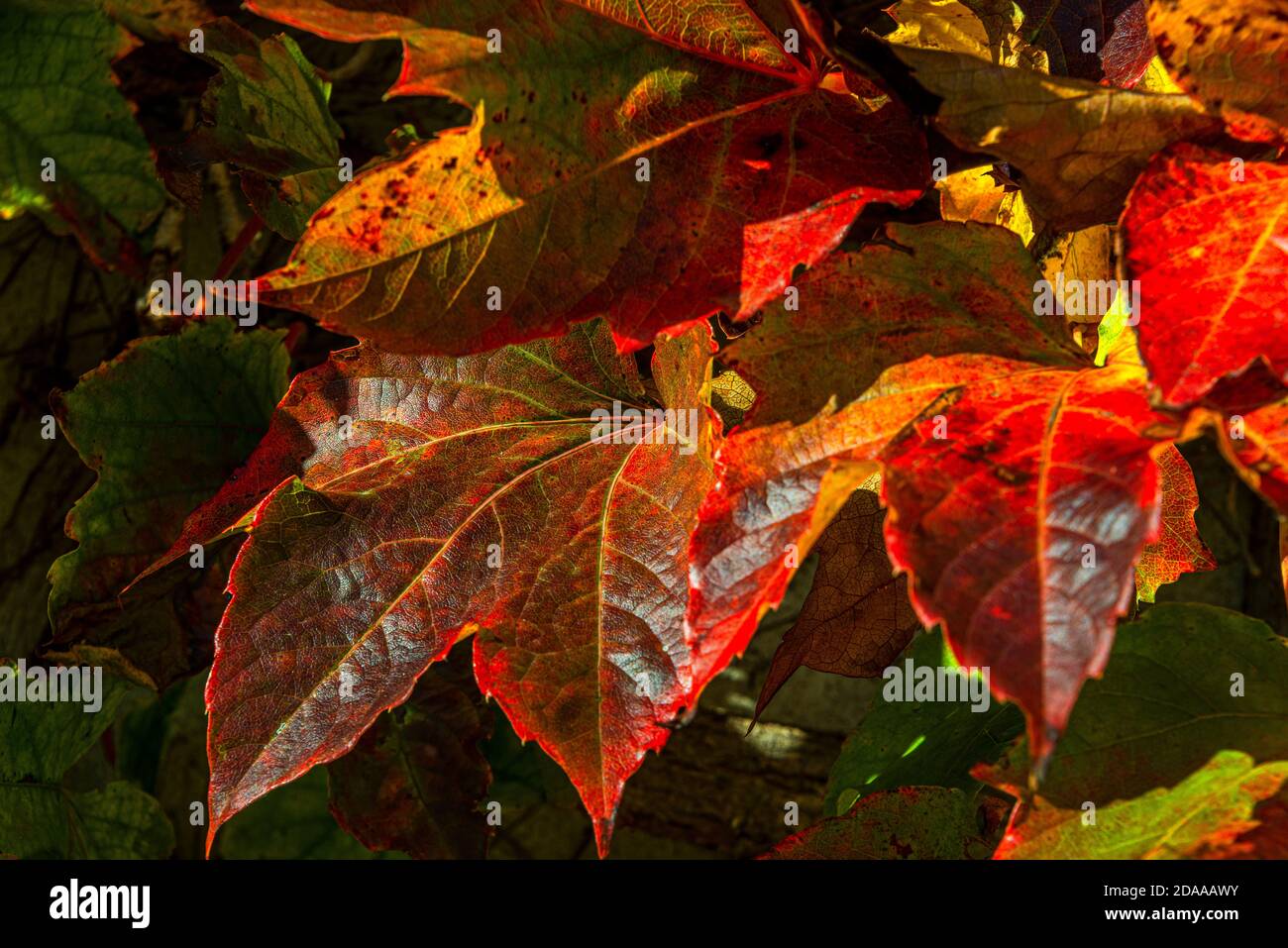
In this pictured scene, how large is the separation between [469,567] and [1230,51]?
16.3 inches

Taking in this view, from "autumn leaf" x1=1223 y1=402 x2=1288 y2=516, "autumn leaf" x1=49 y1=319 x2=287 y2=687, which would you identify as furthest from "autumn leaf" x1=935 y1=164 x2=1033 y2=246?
"autumn leaf" x1=49 y1=319 x2=287 y2=687

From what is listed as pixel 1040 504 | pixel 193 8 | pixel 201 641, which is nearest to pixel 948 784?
pixel 1040 504

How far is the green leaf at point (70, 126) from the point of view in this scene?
69 centimetres

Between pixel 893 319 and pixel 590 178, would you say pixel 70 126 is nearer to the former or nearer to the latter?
pixel 590 178

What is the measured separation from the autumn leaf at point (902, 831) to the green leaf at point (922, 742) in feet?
0.14

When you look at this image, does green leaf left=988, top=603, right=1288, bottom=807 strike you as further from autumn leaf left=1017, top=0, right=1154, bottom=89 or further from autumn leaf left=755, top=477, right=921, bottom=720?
autumn leaf left=1017, top=0, right=1154, bottom=89

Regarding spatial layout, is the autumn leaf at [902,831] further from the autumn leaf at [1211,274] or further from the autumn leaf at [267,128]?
the autumn leaf at [267,128]

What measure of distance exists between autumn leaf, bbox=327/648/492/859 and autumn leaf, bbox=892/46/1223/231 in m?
0.56

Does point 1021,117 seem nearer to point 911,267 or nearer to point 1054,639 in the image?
point 911,267

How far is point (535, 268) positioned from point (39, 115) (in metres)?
0.42

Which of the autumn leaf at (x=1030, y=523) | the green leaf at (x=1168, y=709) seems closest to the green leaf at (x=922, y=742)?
Answer: the green leaf at (x=1168, y=709)

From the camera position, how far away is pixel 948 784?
0.65 m

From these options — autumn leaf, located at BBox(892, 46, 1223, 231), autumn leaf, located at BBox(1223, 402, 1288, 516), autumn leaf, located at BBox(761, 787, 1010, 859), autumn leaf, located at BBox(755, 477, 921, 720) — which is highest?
autumn leaf, located at BBox(892, 46, 1223, 231)

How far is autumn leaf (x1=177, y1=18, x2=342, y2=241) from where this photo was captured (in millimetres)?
708
